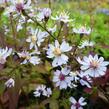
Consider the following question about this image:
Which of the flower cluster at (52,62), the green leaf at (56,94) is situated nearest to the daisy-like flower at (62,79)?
the flower cluster at (52,62)

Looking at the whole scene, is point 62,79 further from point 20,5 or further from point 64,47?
point 20,5

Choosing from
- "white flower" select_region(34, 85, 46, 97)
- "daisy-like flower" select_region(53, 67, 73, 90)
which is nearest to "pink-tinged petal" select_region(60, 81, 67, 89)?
"daisy-like flower" select_region(53, 67, 73, 90)

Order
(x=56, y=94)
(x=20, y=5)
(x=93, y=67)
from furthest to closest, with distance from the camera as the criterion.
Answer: (x=56, y=94) → (x=20, y=5) → (x=93, y=67)

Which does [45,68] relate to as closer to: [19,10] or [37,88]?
[37,88]

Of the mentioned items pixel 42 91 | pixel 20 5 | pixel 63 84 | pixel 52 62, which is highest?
pixel 20 5

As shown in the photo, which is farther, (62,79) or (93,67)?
(62,79)

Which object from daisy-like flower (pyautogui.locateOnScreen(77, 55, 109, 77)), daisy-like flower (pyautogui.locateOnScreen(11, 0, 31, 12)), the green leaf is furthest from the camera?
the green leaf

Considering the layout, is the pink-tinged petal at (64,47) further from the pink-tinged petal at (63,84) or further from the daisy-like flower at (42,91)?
the daisy-like flower at (42,91)

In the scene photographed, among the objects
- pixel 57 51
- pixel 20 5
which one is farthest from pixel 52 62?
pixel 20 5

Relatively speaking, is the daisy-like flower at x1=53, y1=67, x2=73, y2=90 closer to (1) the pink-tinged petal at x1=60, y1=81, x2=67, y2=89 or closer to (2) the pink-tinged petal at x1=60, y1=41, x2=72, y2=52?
(1) the pink-tinged petal at x1=60, y1=81, x2=67, y2=89

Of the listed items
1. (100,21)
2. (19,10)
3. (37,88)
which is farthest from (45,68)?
(100,21)

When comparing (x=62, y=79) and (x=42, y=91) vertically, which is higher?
(x=62, y=79)

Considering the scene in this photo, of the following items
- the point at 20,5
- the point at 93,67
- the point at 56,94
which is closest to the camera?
the point at 93,67
